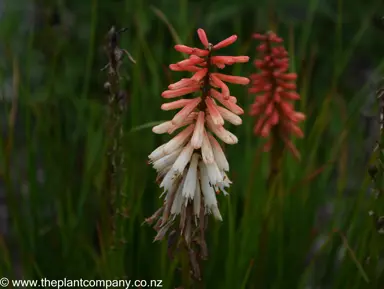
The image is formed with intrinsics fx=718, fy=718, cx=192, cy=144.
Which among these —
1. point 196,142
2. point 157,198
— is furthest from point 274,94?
point 196,142

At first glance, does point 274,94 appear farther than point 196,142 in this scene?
Yes

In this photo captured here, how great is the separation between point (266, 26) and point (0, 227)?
1.20 metres

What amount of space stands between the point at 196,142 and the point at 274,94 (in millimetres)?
498

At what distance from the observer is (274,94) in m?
1.61

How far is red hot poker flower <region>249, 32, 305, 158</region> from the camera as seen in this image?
1.59 m

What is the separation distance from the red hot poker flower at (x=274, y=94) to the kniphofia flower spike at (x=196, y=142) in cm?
37

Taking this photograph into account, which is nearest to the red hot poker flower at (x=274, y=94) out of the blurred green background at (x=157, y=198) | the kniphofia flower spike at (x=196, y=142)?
the blurred green background at (x=157, y=198)

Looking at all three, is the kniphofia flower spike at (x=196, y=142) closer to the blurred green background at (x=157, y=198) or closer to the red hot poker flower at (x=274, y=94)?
the blurred green background at (x=157, y=198)

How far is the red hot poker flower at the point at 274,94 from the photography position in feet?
5.21

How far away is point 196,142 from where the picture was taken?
3.81ft

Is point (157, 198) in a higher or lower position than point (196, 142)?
lower

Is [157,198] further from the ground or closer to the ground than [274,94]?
closer to the ground

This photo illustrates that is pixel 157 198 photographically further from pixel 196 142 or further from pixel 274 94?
pixel 196 142

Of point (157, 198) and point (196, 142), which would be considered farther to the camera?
point (157, 198)
